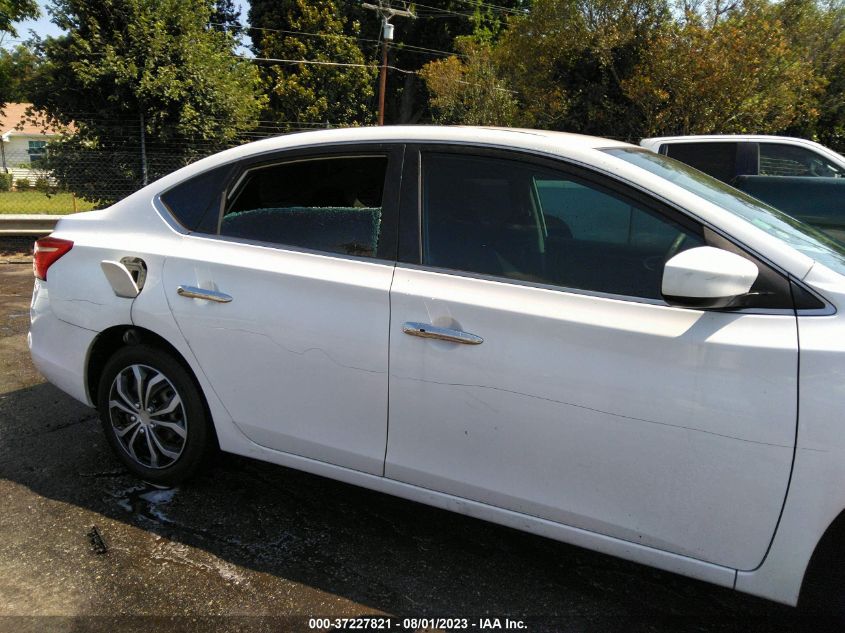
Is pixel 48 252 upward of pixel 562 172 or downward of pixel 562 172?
downward

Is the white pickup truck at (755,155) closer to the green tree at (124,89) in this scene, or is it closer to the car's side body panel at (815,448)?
the car's side body panel at (815,448)

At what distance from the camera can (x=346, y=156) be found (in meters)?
2.89

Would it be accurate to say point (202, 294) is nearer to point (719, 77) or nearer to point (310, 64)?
point (719, 77)

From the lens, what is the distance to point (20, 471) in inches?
138

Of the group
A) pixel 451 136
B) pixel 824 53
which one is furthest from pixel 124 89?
pixel 824 53

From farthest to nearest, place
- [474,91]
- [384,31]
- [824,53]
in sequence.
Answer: [474,91] < [384,31] < [824,53]

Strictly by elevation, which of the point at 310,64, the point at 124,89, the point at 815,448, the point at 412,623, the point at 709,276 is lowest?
the point at 412,623

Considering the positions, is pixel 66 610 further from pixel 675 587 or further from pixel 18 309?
pixel 18 309

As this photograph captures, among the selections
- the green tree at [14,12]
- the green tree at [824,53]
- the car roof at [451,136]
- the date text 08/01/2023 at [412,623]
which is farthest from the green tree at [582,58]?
the date text 08/01/2023 at [412,623]

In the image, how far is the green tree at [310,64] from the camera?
90.3 feet

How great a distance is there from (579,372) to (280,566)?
1.47 meters

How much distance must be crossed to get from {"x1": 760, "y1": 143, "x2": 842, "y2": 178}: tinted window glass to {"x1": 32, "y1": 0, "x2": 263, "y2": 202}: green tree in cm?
876

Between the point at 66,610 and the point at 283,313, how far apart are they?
1345 mm

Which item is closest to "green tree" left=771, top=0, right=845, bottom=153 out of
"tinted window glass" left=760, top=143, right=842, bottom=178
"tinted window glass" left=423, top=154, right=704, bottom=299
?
"tinted window glass" left=760, top=143, right=842, bottom=178
